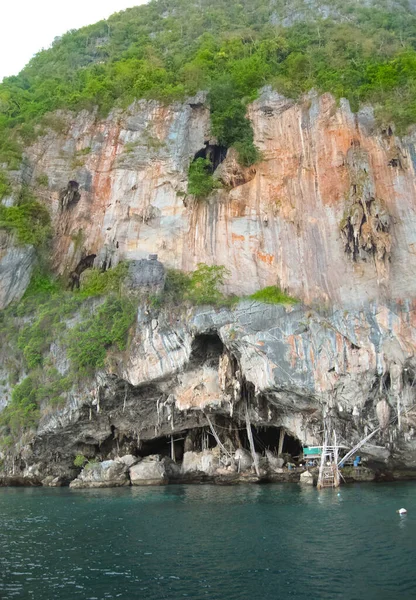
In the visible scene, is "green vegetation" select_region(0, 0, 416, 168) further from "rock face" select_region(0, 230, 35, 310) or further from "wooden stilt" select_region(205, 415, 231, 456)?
"wooden stilt" select_region(205, 415, 231, 456)

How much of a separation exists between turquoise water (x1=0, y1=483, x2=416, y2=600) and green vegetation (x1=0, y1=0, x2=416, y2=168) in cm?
2399

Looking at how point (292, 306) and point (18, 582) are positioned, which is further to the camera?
point (292, 306)

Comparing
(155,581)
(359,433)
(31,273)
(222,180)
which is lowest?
(155,581)

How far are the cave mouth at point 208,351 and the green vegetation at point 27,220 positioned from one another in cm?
1378

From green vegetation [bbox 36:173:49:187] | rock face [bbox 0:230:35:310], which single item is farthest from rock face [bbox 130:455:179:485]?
green vegetation [bbox 36:173:49:187]

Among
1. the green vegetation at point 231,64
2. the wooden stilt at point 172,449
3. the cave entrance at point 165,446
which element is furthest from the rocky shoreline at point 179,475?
the green vegetation at point 231,64

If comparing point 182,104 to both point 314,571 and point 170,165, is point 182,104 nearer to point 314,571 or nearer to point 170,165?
point 170,165

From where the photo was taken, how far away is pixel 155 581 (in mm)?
12562

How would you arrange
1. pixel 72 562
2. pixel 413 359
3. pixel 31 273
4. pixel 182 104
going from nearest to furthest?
pixel 72 562 → pixel 413 359 → pixel 31 273 → pixel 182 104

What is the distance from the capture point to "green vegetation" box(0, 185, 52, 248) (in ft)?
117

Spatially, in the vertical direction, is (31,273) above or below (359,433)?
above

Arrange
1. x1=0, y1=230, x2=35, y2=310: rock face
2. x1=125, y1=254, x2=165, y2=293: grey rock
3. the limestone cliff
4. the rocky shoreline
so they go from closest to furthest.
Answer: the limestone cliff → the rocky shoreline → x1=125, y1=254, x2=165, y2=293: grey rock → x1=0, y1=230, x2=35, y2=310: rock face

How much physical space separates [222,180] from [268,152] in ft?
12.4

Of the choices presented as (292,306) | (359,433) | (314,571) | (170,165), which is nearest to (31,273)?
(170,165)
